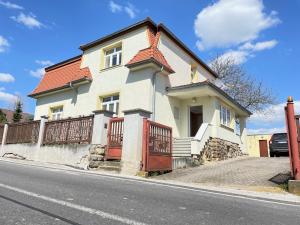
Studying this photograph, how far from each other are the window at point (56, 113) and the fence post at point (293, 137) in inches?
671

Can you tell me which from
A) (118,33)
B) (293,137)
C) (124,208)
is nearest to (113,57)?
(118,33)

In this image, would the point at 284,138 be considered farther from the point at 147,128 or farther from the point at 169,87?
the point at 147,128

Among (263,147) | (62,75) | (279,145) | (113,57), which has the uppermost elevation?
(113,57)

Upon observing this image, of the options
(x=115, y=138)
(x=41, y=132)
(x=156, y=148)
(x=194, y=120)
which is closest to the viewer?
(x=156, y=148)

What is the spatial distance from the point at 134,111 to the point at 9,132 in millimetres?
12020

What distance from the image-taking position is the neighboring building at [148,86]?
16047 mm

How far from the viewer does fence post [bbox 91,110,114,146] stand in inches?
489

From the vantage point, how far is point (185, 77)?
1978cm

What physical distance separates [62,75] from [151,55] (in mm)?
9783

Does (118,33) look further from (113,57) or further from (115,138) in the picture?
(115,138)

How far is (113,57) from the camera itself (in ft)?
62.2

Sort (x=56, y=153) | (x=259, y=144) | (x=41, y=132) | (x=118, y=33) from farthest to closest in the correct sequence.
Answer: (x=259, y=144)
(x=118, y=33)
(x=41, y=132)
(x=56, y=153)

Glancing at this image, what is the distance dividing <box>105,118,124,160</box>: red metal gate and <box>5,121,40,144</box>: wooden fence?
6.20 meters

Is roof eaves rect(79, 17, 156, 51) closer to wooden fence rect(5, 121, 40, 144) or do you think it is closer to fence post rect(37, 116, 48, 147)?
fence post rect(37, 116, 48, 147)
